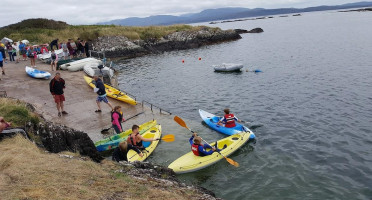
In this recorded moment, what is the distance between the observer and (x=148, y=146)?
1334 centimetres

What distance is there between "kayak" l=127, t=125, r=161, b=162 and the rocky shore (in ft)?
116

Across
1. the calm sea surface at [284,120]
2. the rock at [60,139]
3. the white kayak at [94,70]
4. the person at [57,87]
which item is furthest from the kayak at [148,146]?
the white kayak at [94,70]

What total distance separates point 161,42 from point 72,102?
41339 millimetres

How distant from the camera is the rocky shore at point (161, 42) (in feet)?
159

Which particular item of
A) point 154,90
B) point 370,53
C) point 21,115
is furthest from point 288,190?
point 370,53

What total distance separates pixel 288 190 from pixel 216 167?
3.11m

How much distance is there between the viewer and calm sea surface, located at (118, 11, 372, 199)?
35.6 ft

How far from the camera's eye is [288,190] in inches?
410

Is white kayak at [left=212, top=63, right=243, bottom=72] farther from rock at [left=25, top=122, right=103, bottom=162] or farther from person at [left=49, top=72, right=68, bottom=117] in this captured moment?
rock at [left=25, top=122, right=103, bottom=162]

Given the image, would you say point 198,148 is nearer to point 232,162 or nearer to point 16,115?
point 232,162

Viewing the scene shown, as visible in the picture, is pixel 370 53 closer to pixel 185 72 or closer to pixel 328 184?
pixel 185 72

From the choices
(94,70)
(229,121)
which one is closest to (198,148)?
(229,121)

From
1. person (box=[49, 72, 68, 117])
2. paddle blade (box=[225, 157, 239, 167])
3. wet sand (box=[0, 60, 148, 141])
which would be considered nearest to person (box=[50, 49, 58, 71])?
wet sand (box=[0, 60, 148, 141])

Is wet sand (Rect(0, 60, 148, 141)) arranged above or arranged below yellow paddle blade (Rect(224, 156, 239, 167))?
above
